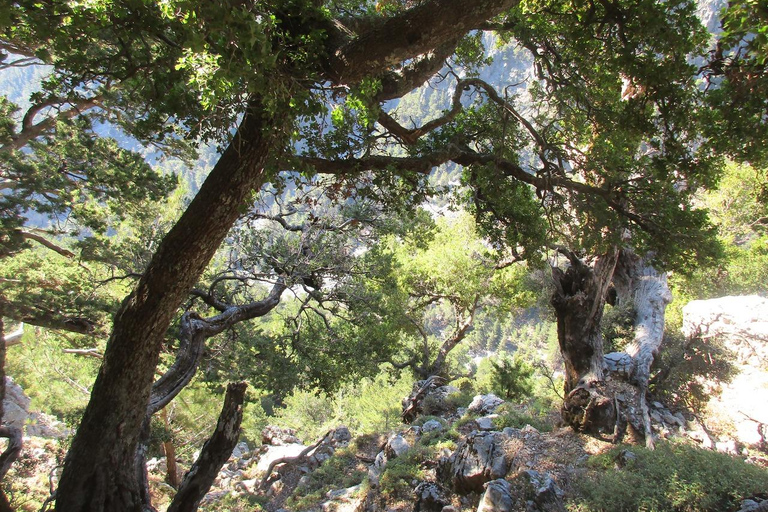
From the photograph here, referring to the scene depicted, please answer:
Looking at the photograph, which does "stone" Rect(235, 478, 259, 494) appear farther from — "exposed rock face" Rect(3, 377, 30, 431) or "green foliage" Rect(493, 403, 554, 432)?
"exposed rock face" Rect(3, 377, 30, 431)

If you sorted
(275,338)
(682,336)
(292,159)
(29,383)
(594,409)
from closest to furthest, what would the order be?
(292,159) → (594,409) → (275,338) → (682,336) → (29,383)

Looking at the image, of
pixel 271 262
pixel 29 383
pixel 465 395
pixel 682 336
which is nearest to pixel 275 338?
pixel 271 262

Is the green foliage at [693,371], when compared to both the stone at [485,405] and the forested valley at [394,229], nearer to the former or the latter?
the forested valley at [394,229]

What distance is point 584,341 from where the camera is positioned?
7094mm

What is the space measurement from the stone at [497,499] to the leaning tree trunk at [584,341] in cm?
307

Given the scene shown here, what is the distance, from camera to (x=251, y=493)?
1024 centimetres

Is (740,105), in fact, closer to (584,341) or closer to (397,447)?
(584,341)

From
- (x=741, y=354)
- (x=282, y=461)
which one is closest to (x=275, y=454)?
(x=282, y=461)

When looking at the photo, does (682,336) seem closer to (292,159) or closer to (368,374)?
(368,374)

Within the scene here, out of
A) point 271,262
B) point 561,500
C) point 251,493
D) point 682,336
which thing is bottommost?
point 251,493

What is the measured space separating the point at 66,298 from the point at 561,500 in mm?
10254

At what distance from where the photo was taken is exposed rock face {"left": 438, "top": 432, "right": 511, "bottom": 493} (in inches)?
200

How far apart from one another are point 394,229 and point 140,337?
265 inches

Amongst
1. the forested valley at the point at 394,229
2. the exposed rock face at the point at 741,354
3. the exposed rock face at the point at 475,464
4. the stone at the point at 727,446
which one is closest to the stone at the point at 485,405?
the forested valley at the point at 394,229
